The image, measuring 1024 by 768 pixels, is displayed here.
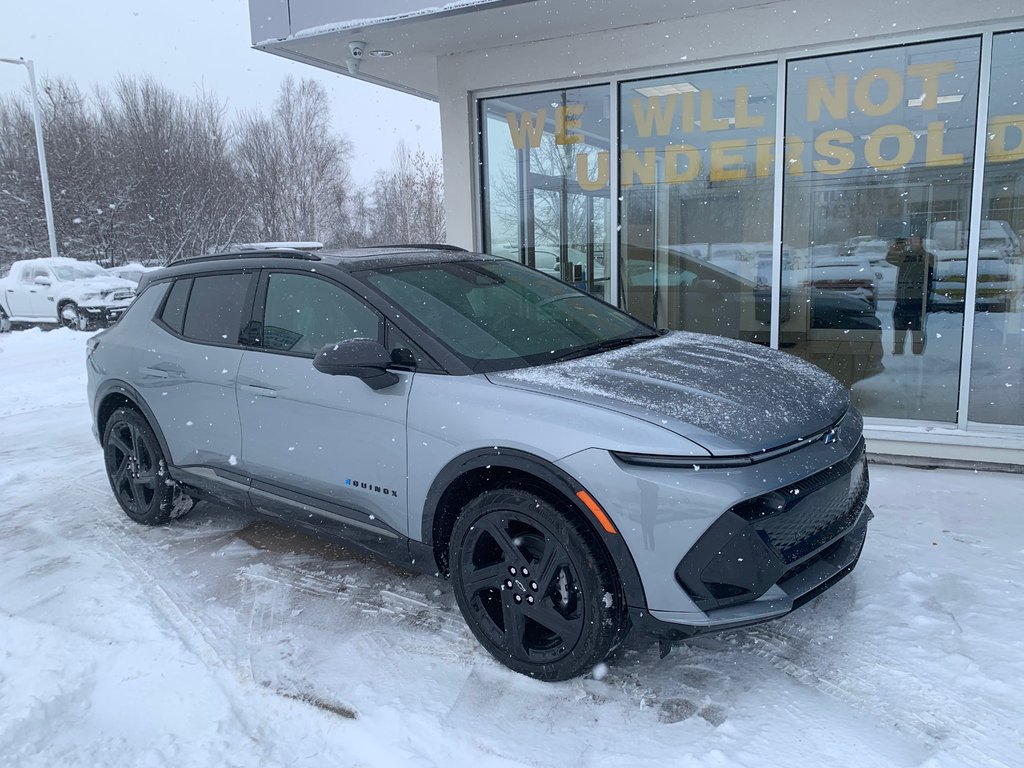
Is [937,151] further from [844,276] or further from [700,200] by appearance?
[700,200]

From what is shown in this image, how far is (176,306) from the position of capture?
4.46m

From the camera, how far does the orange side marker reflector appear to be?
2562 mm

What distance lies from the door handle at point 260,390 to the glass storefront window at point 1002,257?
5242 millimetres

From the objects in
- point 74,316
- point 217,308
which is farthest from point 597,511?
point 74,316

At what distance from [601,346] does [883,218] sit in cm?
398

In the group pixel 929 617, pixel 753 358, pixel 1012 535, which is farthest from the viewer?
pixel 1012 535

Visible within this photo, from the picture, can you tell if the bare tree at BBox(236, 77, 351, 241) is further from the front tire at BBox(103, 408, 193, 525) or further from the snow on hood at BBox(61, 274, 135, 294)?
the front tire at BBox(103, 408, 193, 525)

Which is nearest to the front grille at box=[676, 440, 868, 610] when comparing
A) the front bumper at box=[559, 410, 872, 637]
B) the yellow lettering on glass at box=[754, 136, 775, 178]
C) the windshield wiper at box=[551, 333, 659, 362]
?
the front bumper at box=[559, 410, 872, 637]

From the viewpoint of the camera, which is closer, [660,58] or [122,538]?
[122,538]

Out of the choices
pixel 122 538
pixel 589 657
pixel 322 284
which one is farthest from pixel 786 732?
pixel 122 538

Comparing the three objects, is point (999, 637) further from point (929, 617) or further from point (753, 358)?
point (753, 358)

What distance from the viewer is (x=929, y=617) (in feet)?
10.5

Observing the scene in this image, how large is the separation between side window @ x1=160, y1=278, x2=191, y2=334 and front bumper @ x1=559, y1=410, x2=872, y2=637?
2864mm

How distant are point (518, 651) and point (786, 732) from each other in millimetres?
999
